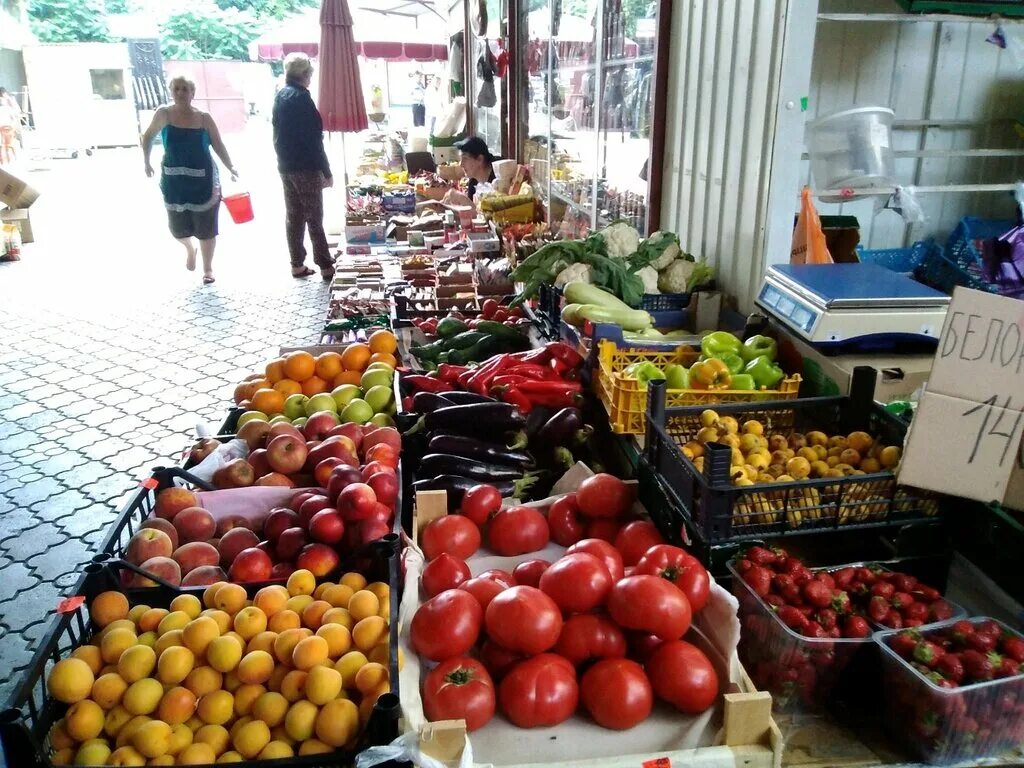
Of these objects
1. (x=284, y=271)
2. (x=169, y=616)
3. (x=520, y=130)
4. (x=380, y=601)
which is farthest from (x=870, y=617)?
(x=284, y=271)

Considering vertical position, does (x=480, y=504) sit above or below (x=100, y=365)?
above

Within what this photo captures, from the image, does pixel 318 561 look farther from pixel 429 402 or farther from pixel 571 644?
pixel 429 402

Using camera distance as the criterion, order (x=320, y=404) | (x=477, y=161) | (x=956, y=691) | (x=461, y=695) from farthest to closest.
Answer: (x=477, y=161) < (x=320, y=404) < (x=461, y=695) < (x=956, y=691)

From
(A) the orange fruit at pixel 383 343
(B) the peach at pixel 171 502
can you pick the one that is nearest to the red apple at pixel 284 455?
(B) the peach at pixel 171 502

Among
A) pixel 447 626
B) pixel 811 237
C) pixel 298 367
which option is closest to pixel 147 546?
pixel 447 626

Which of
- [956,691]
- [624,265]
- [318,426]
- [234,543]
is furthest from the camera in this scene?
[624,265]

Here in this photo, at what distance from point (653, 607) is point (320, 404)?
1790 mm

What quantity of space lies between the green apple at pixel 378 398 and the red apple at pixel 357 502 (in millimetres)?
901

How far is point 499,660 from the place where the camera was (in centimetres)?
158

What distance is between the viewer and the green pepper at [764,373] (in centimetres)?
229

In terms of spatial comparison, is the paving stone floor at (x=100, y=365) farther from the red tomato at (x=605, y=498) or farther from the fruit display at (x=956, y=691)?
the fruit display at (x=956, y=691)

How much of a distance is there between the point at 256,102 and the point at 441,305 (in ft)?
92.4

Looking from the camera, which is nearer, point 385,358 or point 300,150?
point 385,358

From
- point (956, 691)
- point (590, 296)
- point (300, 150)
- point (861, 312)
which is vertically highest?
point (300, 150)
